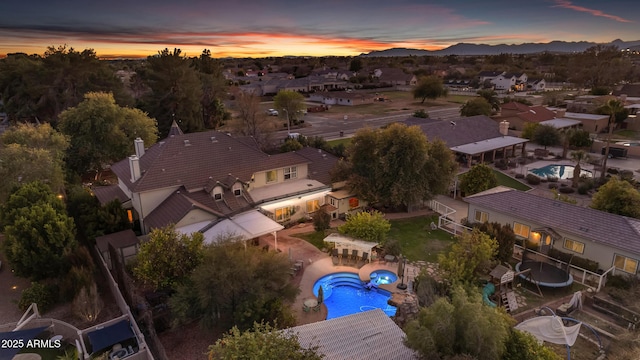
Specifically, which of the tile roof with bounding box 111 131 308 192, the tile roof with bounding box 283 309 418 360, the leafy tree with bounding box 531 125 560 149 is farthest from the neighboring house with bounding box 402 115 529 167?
the tile roof with bounding box 283 309 418 360

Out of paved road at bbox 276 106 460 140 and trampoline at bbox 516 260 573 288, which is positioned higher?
paved road at bbox 276 106 460 140

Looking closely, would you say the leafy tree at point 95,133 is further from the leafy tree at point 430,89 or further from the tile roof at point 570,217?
the leafy tree at point 430,89

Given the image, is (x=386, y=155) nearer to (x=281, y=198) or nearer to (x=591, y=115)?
(x=281, y=198)

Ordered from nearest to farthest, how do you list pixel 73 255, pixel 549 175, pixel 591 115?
pixel 73 255 < pixel 549 175 < pixel 591 115

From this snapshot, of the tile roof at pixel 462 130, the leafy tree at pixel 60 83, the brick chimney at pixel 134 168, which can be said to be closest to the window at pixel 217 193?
the brick chimney at pixel 134 168

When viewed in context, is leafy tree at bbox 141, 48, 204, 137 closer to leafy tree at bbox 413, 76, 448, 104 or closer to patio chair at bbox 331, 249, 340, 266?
patio chair at bbox 331, 249, 340, 266

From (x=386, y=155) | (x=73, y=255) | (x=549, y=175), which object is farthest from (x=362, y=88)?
(x=73, y=255)
